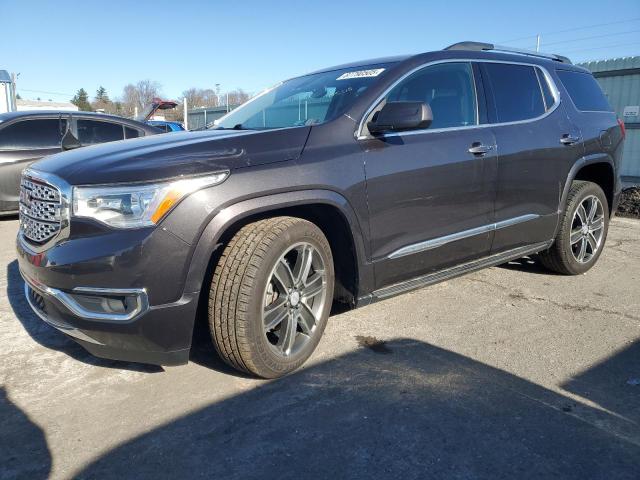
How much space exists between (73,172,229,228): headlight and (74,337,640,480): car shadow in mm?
977

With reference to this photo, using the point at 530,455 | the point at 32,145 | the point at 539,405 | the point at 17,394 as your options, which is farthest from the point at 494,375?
the point at 32,145

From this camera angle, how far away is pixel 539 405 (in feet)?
8.74

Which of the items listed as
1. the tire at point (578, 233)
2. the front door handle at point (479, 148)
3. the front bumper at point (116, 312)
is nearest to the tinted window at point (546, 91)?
the tire at point (578, 233)

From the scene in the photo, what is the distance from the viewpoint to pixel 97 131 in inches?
308

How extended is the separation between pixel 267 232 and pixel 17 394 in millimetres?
1559

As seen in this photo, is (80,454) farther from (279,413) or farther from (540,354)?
(540,354)

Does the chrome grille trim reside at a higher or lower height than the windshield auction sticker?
lower

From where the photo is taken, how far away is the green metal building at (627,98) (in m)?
12.2

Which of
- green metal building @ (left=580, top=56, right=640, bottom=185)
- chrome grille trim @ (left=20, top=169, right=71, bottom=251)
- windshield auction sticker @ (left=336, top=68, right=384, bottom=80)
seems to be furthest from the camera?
green metal building @ (left=580, top=56, right=640, bottom=185)

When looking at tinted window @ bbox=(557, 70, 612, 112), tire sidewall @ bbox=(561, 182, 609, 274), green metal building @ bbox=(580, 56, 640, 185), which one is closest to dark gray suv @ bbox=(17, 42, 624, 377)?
tire sidewall @ bbox=(561, 182, 609, 274)

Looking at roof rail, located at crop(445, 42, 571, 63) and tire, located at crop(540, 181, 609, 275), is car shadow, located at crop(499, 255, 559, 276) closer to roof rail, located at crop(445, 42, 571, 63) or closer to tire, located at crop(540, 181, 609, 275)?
tire, located at crop(540, 181, 609, 275)

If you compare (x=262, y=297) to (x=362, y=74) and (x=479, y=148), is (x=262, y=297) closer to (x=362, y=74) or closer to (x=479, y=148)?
(x=362, y=74)

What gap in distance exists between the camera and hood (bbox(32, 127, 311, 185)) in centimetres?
253

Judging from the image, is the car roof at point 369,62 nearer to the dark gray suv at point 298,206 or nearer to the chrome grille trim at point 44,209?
the dark gray suv at point 298,206
